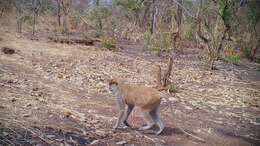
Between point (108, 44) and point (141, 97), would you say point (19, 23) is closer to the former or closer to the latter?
point (108, 44)

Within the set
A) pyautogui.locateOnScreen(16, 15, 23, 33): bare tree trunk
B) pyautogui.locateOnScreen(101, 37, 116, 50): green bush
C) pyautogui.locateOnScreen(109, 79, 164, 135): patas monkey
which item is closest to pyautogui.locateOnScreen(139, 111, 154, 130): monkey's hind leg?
pyautogui.locateOnScreen(109, 79, 164, 135): patas monkey

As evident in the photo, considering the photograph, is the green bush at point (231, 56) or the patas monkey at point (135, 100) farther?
the green bush at point (231, 56)

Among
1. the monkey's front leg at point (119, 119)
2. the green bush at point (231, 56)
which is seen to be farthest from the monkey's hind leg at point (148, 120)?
the green bush at point (231, 56)

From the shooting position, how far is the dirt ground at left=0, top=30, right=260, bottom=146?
590cm

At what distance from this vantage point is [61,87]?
8.85 metres

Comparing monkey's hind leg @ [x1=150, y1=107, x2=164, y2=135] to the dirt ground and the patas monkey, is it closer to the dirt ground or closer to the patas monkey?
the patas monkey

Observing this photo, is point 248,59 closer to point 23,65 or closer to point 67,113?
point 23,65

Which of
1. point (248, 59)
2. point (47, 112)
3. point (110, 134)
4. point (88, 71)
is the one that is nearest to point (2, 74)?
point (88, 71)

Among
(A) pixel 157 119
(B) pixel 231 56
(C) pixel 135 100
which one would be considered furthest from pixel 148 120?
(B) pixel 231 56

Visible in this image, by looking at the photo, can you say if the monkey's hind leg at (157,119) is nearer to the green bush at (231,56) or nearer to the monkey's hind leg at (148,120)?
the monkey's hind leg at (148,120)

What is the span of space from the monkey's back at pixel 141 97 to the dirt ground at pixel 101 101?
485 millimetres

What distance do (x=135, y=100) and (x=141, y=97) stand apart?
0.37ft

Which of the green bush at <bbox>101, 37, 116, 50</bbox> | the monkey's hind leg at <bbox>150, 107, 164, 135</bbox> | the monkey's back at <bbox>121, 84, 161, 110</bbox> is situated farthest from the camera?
the green bush at <bbox>101, 37, 116, 50</bbox>

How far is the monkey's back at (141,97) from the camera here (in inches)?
239
